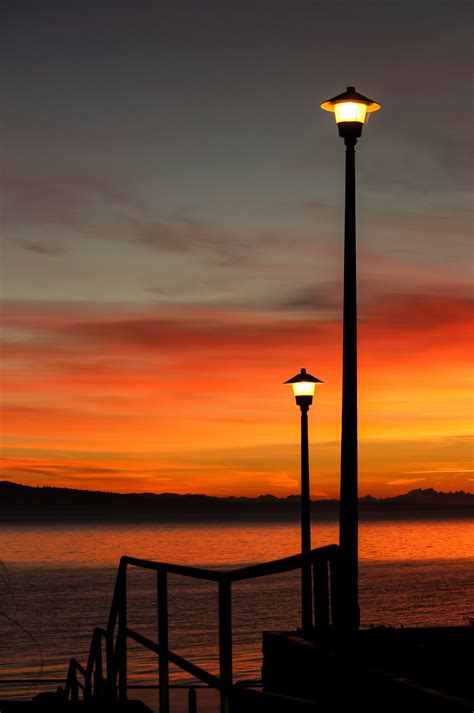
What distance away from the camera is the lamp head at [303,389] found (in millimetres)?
18797

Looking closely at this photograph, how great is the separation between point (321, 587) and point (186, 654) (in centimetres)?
4911

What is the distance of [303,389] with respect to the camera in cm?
1883

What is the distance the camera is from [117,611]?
9.53 metres

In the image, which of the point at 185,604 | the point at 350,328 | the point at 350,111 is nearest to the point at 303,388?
the point at 350,111

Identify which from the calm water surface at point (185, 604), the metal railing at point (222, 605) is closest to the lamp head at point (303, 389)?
the metal railing at point (222, 605)

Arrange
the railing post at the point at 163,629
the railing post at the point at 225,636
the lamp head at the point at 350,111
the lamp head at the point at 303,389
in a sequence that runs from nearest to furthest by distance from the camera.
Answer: the railing post at the point at 225,636 < the railing post at the point at 163,629 < the lamp head at the point at 350,111 < the lamp head at the point at 303,389

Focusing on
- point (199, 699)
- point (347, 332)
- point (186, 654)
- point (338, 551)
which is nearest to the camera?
point (338, 551)

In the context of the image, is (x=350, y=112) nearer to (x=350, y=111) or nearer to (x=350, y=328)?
(x=350, y=111)

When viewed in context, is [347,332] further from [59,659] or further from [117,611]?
[59,659]

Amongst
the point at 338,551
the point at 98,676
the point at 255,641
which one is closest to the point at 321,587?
the point at 338,551

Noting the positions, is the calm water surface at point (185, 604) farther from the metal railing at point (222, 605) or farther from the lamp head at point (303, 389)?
the metal railing at point (222, 605)

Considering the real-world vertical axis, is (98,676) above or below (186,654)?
above

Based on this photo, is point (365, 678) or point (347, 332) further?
point (347, 332)

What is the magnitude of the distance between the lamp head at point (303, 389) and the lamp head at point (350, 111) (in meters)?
8.27
